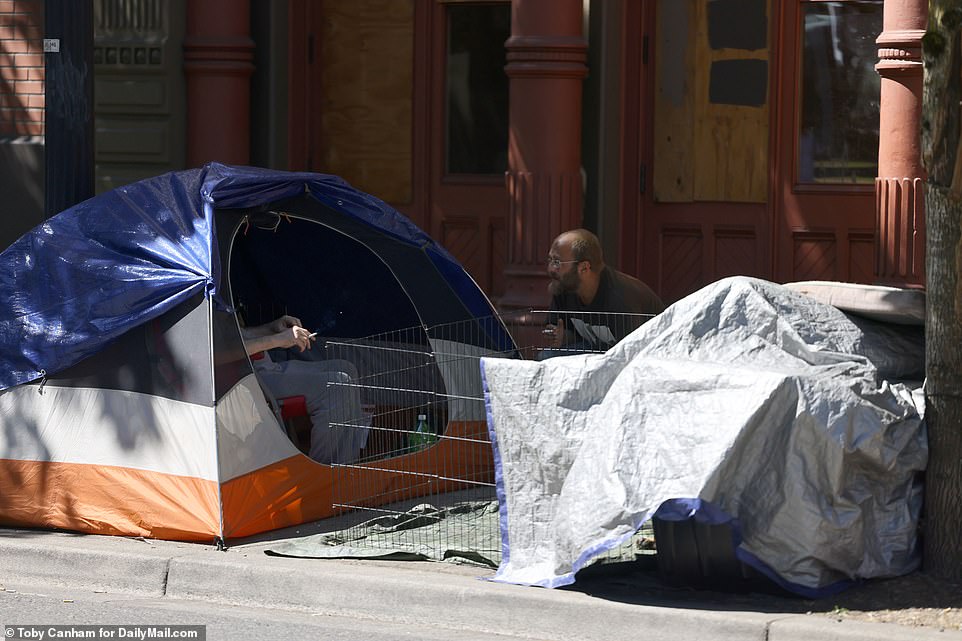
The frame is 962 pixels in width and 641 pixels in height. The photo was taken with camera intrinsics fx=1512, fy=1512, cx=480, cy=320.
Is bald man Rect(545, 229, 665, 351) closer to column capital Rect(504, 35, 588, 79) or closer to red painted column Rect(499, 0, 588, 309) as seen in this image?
red painted column Rect(499, 0, 588, 309)

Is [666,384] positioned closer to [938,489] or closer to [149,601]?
[938,489]

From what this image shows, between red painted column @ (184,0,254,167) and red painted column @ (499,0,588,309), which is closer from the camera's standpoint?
red painted column @ (499,0,588,309)

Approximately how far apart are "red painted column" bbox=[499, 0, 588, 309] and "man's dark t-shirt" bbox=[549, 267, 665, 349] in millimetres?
1488

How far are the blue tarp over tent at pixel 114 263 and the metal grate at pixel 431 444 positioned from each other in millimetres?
852

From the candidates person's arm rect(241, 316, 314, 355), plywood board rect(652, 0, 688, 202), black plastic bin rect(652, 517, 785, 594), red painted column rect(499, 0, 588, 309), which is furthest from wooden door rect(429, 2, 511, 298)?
black plastic bin rect(652, 517, 785, 594)

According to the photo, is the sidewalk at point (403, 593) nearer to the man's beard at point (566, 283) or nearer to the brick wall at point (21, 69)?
the man's beard at point (566, 283)

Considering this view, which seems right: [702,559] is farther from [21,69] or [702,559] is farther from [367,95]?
[21,69]

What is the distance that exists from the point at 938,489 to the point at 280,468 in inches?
124

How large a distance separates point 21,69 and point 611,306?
18.0 feet

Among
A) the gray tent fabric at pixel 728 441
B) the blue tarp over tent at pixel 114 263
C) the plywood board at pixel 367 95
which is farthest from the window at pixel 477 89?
the gray tent fabric at pixel 728 441

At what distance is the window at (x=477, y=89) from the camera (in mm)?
11203

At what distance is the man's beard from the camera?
334 inches

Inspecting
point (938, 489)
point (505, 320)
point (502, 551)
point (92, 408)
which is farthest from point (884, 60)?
point (92, 408)

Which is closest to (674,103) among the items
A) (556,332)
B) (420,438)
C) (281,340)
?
(556,332)
